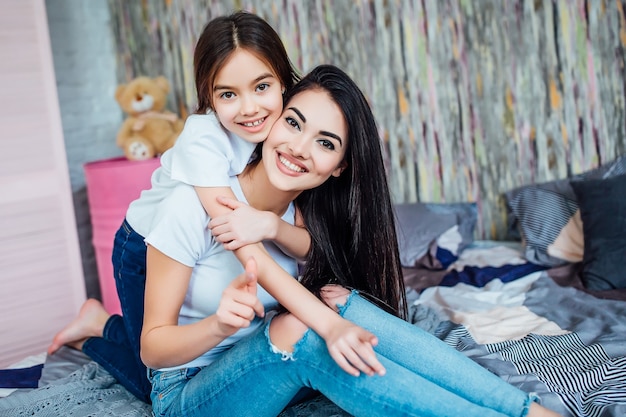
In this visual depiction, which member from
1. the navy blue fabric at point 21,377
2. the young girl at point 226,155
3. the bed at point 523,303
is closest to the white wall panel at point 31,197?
the bed at point 523,303

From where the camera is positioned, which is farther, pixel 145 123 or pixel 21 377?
pixel 145 123

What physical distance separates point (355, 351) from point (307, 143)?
Result: 0.48 m

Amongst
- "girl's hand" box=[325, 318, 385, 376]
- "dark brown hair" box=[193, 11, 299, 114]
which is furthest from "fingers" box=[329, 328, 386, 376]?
"dark brown hair" box=[193, 11, 299, 114]

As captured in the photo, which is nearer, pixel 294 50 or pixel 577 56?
pixel 577 56

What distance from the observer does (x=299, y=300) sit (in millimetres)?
1216

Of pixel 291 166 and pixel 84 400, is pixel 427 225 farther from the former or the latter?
pixel 84 400

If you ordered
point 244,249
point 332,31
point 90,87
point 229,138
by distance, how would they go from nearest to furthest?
point 244,249 → point 229,138 → point 332,31 → point 90,87

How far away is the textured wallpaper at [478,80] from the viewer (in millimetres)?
2379

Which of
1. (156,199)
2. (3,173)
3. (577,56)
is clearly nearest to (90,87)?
(3,173)

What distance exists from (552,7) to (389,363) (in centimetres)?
177

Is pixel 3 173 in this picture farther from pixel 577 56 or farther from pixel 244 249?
pixel 577 56

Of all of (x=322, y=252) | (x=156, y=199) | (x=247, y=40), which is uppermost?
(x=247, y=40)

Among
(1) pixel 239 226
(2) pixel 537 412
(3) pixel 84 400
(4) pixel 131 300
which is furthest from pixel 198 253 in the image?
(2) pixel 537 412

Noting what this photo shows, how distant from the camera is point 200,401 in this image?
125 centimetres
